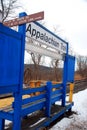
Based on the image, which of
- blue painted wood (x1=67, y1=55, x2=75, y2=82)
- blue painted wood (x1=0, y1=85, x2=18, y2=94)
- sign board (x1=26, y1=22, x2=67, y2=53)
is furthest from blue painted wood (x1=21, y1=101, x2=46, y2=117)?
blue painted wood (x1=67, y1=55, x2=75, y2=82)

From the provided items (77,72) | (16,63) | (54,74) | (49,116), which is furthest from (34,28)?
(77,72)

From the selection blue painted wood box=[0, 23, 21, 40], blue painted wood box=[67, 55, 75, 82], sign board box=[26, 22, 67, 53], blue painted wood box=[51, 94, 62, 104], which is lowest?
blue painted wood box=[51, 94, 62, 104]

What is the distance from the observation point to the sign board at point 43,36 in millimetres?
5971

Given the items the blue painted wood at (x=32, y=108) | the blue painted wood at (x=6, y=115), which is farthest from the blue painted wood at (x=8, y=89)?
the blue painted wood at (x=32, y=108)

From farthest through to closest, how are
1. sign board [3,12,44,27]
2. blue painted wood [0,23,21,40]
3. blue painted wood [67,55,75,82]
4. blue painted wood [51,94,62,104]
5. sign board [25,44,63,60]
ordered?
blue painted wood [67,55,75,82], blue painted wood [51,94,62,104], sign board [25,44,63,60], sign board [3,12,44,27], blue painted wood [0,23,21,40]

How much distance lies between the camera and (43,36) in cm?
671

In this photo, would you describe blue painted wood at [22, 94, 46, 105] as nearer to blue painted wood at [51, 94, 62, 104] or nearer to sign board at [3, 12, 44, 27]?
blue painted wood at [51, 94, 62, 104]

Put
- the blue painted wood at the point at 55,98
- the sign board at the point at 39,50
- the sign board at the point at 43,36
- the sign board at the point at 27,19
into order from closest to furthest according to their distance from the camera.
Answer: the sign board at the point at 27,19, the sign board at the point at 39,50, the sign board at the point at 43,36, the blue painted wood at the point at 55,98

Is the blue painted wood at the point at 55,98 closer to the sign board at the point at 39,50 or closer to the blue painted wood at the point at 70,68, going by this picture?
the blue painted wood at the point at 70,68

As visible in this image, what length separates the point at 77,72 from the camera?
63.4 metres

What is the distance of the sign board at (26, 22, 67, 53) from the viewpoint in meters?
5.97

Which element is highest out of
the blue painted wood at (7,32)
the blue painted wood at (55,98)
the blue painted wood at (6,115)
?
the blue painted wood at (7,32)

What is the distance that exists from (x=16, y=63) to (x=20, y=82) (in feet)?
1.43

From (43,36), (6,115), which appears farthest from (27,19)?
(6,115)
